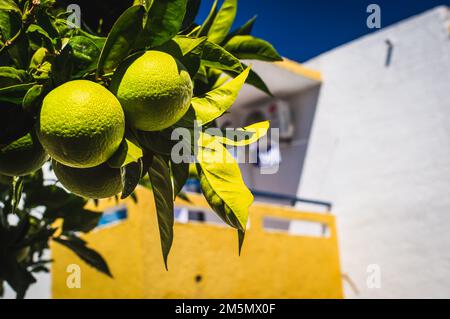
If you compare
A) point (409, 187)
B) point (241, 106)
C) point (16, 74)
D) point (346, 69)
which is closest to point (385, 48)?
point (346, 69)

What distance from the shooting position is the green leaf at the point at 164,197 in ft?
2.44

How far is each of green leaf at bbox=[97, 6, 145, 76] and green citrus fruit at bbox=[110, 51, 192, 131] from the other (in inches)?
0.6

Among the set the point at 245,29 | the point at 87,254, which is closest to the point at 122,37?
the point at 245,29

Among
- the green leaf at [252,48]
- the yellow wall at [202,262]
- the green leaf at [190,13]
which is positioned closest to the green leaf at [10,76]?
the green leaf at [190,13]

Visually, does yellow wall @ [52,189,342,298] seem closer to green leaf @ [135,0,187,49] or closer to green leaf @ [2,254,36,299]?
green leaf @ [2,254,36,299]

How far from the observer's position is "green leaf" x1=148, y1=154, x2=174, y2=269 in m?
0.75

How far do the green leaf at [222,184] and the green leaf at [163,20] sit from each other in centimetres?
17

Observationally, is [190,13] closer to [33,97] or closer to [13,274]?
[33,97]

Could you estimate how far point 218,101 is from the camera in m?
0.74

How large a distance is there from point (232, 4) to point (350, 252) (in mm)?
6754

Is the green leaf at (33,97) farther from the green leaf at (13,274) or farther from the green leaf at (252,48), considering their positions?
the green leaf at (13,274)

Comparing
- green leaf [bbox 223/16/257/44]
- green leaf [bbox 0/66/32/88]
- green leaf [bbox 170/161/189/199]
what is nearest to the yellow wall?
green leaf [bbox 223/16/257/44]

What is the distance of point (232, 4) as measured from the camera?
1.03 m

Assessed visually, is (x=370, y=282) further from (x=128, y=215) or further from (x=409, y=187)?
(x=128, y=215)
